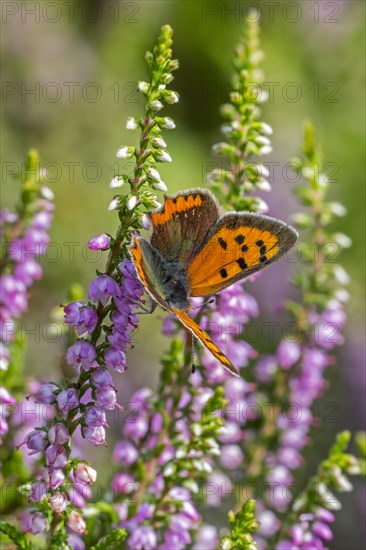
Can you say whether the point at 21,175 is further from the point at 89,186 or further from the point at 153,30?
the point at 153,30

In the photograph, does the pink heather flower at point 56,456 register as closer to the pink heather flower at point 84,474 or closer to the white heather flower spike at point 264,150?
the pink heather flower at point 84,474

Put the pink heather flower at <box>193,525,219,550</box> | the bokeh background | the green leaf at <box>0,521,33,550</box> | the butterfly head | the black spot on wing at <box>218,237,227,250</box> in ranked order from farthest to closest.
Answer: the bokeh background < the pink heather flower at <box>193,525,219,550</box> < the butterfly head < the black spot on wing at <box>218,237,227,250</box> < the green leaf at <box>0,521,33,550</box>

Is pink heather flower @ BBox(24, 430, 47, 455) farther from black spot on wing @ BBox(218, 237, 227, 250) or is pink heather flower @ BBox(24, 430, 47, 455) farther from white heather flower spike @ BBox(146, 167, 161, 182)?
black spot on wing @ BBox(218, 237, 227, 250)

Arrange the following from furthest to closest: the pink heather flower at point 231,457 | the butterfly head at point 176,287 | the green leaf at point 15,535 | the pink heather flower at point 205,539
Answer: the pink heather flower at point 231,457
the pink heather flower at point 205,539
the butterfly head at point 176,287
the green leaf at point 15,535

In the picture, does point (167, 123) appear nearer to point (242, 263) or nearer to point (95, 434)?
point (242, 263)

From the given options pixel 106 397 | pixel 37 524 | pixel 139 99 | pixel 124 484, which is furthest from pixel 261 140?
pixel 139 99

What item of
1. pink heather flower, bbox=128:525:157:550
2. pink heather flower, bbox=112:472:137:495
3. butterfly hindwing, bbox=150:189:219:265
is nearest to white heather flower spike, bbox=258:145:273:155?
butterfly hindwing, bbox=150:189:219:265

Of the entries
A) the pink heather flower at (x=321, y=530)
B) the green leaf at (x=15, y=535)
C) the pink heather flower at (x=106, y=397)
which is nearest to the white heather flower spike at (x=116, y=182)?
the pink heather flower at (x=106, y=397)
